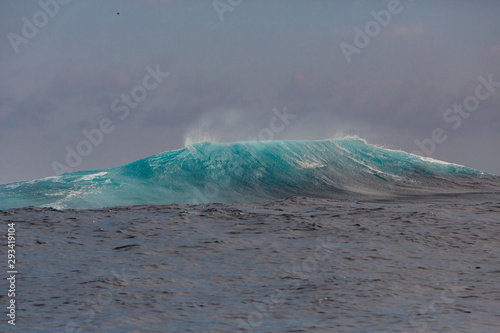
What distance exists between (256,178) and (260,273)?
18.5m

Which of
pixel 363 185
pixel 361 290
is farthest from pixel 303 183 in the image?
pixel 361 290

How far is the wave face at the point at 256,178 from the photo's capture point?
2398cm

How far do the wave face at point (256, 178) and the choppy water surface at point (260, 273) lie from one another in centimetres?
941

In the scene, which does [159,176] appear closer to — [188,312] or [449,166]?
[449,166]

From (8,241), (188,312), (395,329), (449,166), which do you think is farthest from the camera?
(449,166)

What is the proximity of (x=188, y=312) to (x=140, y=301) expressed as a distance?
0.81m

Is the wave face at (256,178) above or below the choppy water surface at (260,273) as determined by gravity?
above

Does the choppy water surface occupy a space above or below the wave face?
below

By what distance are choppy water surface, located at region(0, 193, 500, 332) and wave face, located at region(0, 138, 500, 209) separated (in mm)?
9405

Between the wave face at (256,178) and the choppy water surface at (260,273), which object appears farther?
the wave face at (256,178)

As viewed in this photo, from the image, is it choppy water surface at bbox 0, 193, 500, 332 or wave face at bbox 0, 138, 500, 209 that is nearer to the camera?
choppy water surface at bbox 0, 193, 500, 332

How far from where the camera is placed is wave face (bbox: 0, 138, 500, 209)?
24.0 meters

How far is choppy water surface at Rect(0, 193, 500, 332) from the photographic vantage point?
6398mm

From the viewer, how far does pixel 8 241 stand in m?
11.6
